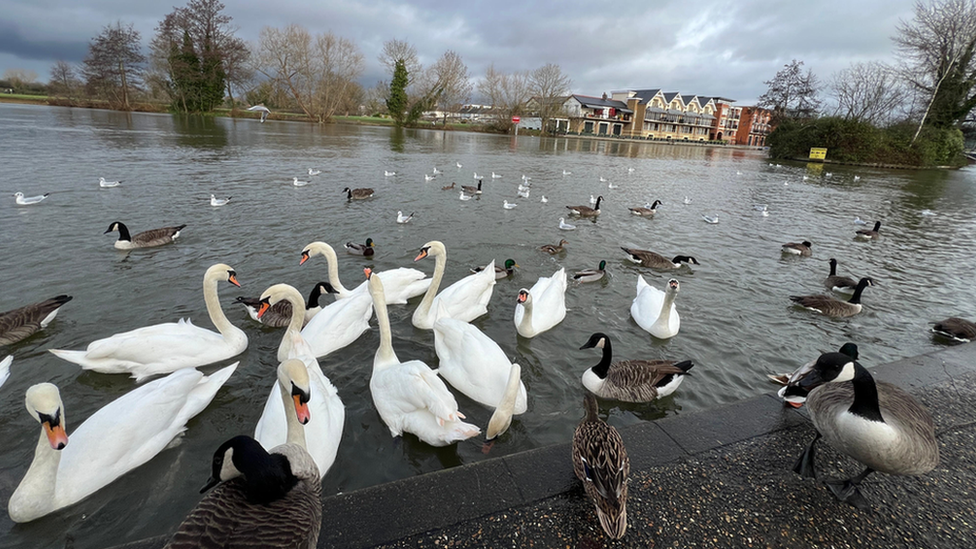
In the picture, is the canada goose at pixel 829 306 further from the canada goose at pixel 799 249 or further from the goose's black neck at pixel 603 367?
the goose's black neck at pixel 603 367

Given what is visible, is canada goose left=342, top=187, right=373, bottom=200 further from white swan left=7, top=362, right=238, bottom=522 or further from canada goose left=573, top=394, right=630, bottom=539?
canada goose left=573, top=394, right=630, bottom=539

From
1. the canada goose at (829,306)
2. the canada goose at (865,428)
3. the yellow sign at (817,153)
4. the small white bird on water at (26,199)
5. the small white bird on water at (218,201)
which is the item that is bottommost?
the canada goose at (829,306)

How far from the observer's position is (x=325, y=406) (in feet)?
12.3

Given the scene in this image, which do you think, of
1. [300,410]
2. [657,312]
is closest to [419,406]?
[300,410]

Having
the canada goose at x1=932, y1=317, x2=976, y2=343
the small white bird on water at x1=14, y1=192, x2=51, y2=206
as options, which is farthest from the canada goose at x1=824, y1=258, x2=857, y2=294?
the small white bird on water at x1=14, y1=192, x2=51, y2=206

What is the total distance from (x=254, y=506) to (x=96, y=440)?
214cm

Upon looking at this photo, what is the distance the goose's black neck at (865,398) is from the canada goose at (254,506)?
11.7 feet

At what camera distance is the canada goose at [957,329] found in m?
6.42

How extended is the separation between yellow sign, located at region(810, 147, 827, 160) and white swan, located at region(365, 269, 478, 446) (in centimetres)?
6083

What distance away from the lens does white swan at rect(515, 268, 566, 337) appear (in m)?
5.97

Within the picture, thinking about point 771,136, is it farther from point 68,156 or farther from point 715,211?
point 68,156

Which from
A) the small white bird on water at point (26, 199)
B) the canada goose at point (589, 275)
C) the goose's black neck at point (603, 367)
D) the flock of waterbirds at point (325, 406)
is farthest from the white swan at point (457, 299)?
the small white bird on water at point (26, 199)

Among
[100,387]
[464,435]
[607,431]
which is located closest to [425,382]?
[464,435]

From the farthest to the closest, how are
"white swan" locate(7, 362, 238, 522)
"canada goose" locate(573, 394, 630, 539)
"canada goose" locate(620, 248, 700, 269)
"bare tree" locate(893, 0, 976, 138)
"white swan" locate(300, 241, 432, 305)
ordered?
"bare tree" locate(893, 0, 976, 138) → "canada goose" locate(620, 248, 700, 269) → "white swan" locate(300, 241, 432, 305) → "white swan" locate(7, 362, 238, 522) → "canada goose" locate(573, 394, 630, 539)
